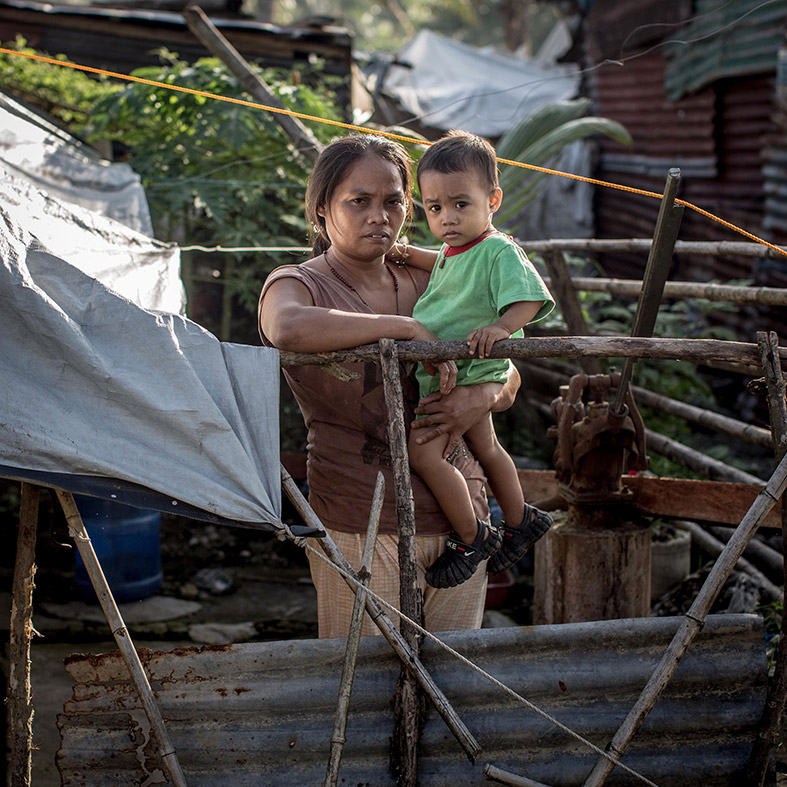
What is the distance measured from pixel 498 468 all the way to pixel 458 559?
1.07 ft

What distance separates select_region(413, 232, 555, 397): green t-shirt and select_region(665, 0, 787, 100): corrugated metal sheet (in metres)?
6.19

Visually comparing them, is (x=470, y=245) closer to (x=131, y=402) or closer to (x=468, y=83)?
(x=131, y=402)

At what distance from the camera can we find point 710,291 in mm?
3777

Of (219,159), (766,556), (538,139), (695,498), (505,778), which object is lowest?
(766,556)

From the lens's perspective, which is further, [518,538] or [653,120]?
[653,120]

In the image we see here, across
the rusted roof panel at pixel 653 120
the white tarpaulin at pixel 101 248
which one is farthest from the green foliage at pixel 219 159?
the rusted roof panel at pixel 653 120

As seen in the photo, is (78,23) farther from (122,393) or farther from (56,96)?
(122,393)

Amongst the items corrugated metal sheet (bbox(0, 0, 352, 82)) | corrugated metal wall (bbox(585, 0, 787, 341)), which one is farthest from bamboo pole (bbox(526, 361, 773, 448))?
corrugated metal sheet (bbox(0, 0, 352, 82))

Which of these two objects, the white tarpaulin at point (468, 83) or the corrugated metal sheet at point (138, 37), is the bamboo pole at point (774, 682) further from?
the white tarpaulin at point (468, 83)

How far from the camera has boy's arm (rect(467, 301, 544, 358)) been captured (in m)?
2.08

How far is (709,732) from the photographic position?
89.0 inches

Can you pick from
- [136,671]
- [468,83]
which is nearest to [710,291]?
[136,671]

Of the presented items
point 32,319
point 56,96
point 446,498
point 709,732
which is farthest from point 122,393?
point 56,96

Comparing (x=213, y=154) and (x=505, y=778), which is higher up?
(x=213, y=154)
